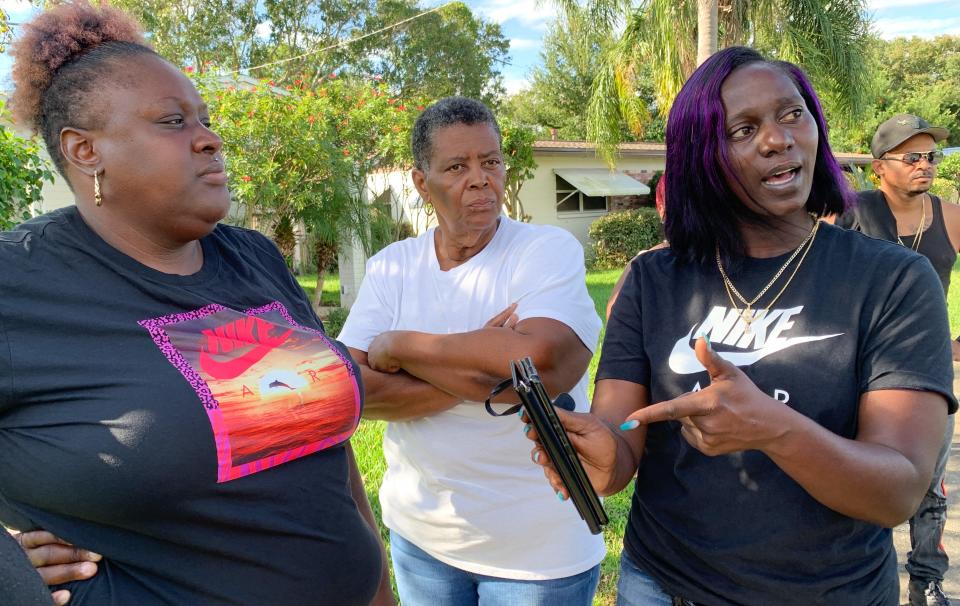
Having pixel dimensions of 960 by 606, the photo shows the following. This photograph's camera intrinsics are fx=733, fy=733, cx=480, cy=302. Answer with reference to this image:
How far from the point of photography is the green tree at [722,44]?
46.1 ft

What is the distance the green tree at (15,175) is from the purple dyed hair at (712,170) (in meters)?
4.09

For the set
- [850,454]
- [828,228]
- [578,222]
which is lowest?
[578,222]

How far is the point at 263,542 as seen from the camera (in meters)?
1.67

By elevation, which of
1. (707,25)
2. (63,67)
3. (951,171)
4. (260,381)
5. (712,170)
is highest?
(707,25)

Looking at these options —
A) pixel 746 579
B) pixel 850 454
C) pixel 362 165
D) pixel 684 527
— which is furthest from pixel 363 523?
pixel 362 165

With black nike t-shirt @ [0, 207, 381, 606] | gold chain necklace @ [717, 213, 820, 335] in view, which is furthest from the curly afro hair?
gold chain necklace @ [717, 213, 820, 335]

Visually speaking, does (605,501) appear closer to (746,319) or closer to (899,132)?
(899,132)

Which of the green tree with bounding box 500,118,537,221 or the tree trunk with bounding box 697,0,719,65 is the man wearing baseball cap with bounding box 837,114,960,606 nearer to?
the tree trunk with bounding box 697,0,719,65

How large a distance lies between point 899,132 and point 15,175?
5683 mm

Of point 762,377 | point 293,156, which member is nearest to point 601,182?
point 293,156

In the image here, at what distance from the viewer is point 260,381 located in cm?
174

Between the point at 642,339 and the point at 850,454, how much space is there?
1.97 ft

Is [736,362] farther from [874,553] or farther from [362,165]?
[362,165]

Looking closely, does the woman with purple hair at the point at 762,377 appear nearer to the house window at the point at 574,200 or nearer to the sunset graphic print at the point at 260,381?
the sunset graphic print at the point at 260,381
